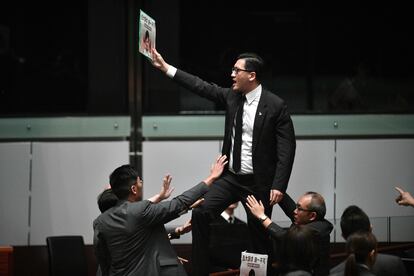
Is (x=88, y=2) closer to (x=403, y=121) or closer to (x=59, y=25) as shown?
(x=59, y=25)

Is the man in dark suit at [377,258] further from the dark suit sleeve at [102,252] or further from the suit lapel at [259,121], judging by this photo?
the dark suit sleeve at [102,252]

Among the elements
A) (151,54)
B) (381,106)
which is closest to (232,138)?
(151,54)

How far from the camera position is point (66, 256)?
22.3ft

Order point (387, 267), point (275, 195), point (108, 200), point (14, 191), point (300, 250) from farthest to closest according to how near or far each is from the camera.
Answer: point (14, 191) → point (275, 195) → point (108, 200) → point (387, 267) → point (300, 250)

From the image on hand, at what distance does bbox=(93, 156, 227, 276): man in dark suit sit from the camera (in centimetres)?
515

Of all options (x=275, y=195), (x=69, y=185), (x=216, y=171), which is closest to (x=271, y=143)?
(x=275, y=195)

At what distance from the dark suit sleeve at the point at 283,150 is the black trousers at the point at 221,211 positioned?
140 millimetres

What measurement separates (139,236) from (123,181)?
33cm

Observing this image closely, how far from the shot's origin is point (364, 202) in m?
8.33

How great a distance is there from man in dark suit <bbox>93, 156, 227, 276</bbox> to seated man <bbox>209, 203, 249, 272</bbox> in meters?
0.92

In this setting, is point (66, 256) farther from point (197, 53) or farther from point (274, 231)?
point (197, 53)

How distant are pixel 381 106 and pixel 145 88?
2189 mm

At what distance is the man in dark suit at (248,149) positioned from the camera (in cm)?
573

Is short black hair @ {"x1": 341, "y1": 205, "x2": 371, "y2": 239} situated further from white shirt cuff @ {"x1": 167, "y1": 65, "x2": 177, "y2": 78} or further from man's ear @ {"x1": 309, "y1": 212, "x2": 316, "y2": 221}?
white shirt cuff @ {"x1": 167, "y1": 65, "x2": 177, "y2": 78}
